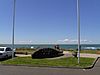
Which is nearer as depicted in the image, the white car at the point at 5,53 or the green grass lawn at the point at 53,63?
the green grass lawn at the point at 53,63

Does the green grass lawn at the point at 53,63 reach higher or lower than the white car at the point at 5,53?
lower

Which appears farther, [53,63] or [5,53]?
[5,53]

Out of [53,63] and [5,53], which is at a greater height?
[5,53]

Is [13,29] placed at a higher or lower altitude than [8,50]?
higher

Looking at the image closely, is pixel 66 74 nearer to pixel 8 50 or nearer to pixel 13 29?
pixel 13 29

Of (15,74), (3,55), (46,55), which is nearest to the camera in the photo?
(15,74)

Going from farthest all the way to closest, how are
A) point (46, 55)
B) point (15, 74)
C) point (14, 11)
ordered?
point (46, 55)
point (14, 11)
point (15, 74)

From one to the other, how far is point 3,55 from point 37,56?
4.05 m

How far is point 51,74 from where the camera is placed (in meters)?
13.4

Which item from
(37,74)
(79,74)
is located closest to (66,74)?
(79,74)

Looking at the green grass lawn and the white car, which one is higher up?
the white car

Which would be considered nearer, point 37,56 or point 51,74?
point 51,74

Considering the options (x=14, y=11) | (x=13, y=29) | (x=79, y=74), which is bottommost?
(x=79, y=74)

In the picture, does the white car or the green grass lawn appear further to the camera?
the white car
